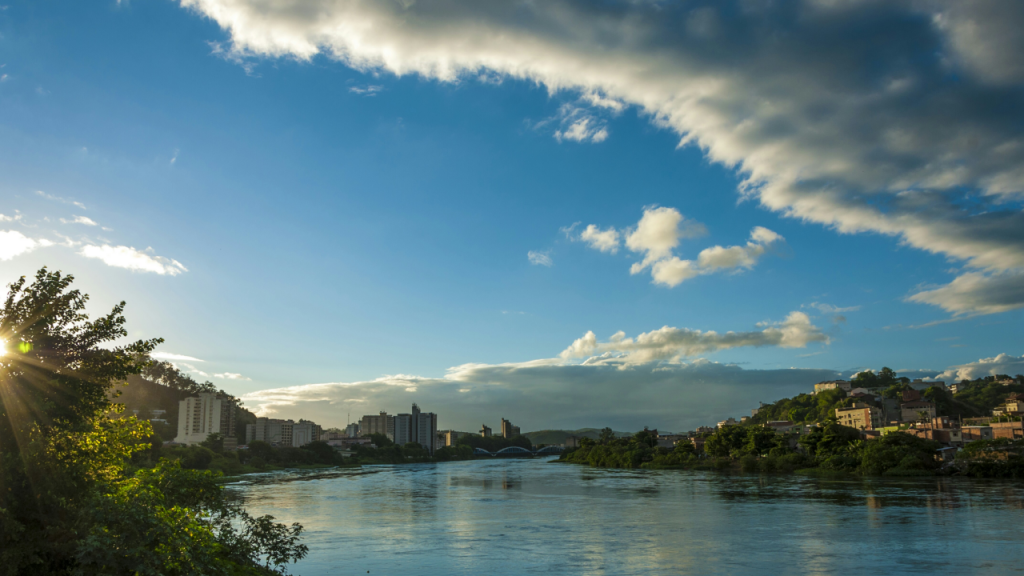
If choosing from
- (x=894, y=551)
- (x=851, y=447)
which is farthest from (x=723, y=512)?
(x=851, y=447)

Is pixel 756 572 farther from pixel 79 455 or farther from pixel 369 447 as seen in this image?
pixel 369 447

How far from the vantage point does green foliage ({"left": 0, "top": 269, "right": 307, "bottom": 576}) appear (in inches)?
430

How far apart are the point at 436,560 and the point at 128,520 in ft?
60.1

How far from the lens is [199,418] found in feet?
512

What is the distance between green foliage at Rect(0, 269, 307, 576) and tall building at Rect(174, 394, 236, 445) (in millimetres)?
154115

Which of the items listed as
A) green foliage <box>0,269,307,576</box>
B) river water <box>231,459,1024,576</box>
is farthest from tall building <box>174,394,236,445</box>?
green foliage <box>0,269,307,576</box>

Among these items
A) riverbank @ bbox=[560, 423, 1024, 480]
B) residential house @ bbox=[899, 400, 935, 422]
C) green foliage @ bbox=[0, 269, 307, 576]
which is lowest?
riverbank @ bbox=[560, 423, 1024, 480]

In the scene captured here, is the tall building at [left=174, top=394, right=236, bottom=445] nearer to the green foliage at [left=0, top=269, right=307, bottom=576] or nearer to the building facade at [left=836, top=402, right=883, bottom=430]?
the building facade at [left=836, top=402, right=883, bottom=430]

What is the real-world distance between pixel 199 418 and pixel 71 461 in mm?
165211

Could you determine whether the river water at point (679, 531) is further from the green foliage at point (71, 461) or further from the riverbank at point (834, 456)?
the green foliage at point (71, 461)

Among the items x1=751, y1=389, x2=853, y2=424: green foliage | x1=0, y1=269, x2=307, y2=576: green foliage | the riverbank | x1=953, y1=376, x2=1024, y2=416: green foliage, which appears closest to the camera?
x1=0, y1=269, x2=307, y2=576: green foliage

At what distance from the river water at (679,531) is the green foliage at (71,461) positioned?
13866 millimetres

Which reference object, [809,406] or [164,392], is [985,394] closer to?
[809,406]

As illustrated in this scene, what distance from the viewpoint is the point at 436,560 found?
27078 millimetres
